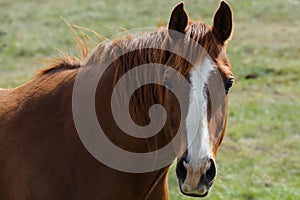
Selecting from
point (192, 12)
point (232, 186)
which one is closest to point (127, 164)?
point (232, 186)

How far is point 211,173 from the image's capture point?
333cm

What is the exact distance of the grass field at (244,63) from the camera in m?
7.65

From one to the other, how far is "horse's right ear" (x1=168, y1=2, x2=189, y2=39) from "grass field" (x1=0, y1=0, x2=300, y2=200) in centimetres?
63

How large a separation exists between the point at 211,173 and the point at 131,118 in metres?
0.67

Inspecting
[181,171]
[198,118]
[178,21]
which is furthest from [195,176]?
[178,21]

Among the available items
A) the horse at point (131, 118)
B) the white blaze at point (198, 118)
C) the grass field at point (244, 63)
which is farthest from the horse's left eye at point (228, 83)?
the grass field at point (244, 63)

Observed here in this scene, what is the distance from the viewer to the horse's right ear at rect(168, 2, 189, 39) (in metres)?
3.64

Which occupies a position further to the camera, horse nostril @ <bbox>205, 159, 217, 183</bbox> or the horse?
the horse

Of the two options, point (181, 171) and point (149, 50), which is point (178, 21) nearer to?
point (149, 50)

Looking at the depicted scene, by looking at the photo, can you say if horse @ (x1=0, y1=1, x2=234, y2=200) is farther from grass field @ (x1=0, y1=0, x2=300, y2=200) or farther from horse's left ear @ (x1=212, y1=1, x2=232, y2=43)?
grass field @ (x1=0, y1=0, x2=300, y2=200)

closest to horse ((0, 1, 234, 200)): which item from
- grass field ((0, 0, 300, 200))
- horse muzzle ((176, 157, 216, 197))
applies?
horse muzzle ((176, 157, 216, 197))

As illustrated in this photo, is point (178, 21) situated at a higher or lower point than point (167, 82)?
higher

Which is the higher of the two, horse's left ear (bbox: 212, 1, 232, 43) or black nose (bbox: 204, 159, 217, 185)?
Result: horse's left ear (bbox: 212, 1, 232, 43)

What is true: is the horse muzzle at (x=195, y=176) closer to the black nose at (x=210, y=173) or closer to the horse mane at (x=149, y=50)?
the black nose at (x=210, y=173)
